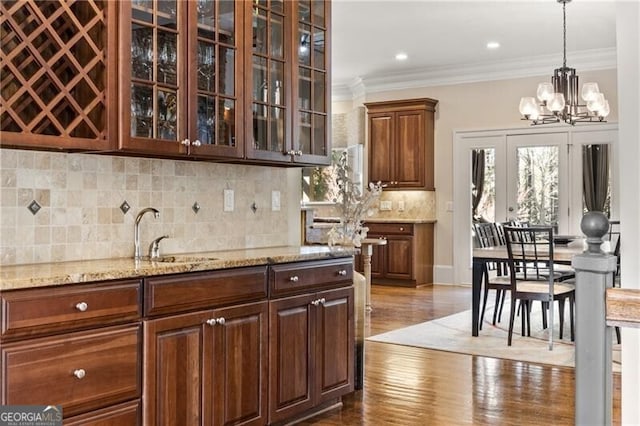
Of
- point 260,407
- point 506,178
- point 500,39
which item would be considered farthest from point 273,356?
point 506,178

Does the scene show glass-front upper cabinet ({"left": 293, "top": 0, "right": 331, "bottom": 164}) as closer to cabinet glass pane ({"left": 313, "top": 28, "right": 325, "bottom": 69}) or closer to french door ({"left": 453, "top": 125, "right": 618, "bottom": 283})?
cabinet glass pane ({"left": 313, "top": 28, "right": 325, "bottom": 69})

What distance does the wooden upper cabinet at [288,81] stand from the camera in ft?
10.8

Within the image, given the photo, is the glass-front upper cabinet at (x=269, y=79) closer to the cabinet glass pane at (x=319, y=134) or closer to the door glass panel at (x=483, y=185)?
the cabinet glass pane at (x=319, y=134)

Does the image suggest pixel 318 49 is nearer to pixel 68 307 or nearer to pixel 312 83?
pixel 312 83

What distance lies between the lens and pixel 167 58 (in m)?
2.83

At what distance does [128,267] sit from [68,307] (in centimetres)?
33

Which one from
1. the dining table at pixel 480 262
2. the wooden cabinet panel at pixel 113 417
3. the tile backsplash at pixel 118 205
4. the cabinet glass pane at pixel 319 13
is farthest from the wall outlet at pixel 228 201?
the dining table at pixel 480 262

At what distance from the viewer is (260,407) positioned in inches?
119

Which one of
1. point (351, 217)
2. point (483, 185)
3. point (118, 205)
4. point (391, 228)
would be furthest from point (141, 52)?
point (483, 185)

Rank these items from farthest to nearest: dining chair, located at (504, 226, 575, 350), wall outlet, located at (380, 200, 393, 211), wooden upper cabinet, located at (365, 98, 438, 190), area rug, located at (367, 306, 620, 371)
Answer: wall outlet, located at (380, 200, 393, 211), wooden upper cabinet, located at (365, 98, 438, 190), dining chair, located at (504, 226, 575, 350), area rug, located at (367, 306, 620, 371)

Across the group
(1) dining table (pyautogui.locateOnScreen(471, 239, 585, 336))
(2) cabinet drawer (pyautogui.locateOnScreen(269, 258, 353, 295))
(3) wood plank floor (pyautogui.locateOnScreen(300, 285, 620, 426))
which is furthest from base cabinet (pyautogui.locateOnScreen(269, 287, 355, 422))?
(1) dining table (pyautogui.locateOnScreen(471, 239, 585, 336))

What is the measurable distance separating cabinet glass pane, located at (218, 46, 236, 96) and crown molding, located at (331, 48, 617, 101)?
590 centimetres

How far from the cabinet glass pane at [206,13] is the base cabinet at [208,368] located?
131cm

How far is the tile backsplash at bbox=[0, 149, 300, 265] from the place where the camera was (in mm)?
2617
